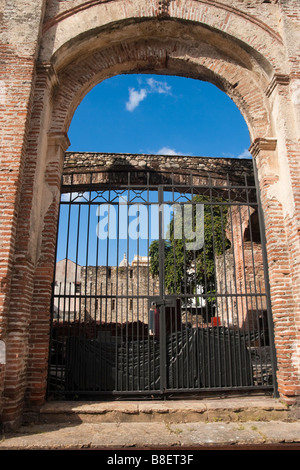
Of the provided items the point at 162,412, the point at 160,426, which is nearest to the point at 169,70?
the point at 162,412

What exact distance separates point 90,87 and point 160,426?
548 centimetres

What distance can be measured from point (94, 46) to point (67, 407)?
5753 mm

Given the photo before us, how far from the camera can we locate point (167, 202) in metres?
5.70

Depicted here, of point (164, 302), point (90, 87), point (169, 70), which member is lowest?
point (164, 302)

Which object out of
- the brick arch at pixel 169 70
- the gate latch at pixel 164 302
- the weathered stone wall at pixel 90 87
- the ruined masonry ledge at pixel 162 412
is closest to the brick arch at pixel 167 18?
the weathered stone wall at pixel 90 87

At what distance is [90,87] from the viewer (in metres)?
6.10

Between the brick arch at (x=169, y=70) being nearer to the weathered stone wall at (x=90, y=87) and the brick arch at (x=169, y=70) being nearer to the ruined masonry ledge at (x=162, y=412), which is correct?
the weathered stone wall at (x=90, y=87)

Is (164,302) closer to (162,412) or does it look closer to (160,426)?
(162,412)

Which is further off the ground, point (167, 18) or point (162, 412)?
point (167, 18)

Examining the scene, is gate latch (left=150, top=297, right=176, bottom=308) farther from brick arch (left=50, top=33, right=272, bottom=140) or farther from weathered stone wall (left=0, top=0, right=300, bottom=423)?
brick arch (left=50, top=33, right=272, bottom=140)

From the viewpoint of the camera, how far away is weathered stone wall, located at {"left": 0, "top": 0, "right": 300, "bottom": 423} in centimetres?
454
